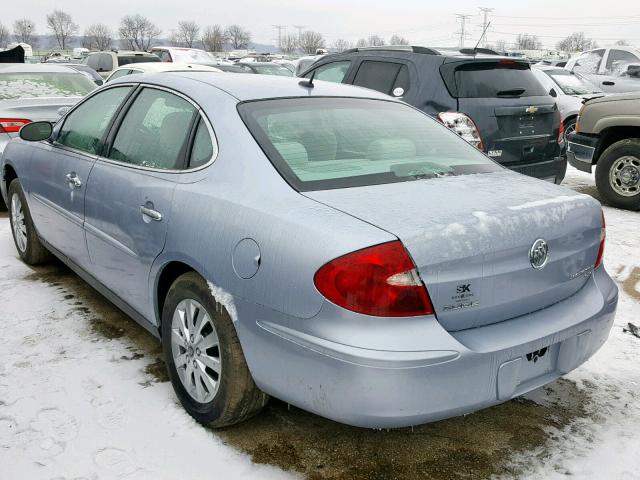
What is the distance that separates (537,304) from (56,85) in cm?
719

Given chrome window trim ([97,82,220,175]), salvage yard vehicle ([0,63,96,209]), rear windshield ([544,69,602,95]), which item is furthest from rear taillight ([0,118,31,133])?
rear windshield ([544,69,602,95])

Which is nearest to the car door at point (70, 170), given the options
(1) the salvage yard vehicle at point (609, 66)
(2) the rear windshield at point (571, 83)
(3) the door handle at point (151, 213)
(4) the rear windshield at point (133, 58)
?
(3) the door handle at point (151, 213)

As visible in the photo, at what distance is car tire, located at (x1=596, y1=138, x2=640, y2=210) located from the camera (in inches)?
292

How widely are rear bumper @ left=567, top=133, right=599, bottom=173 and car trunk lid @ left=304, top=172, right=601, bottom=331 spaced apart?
557 cm

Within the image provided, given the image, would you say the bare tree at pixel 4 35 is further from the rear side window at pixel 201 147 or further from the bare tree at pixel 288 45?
the rear side window at pixel 201 147

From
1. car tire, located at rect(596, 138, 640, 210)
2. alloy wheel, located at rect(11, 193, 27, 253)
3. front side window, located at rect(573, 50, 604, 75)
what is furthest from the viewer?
front side window, located at rect(573, 50, 604, 75)

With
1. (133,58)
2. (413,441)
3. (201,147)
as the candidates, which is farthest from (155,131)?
(133,58)

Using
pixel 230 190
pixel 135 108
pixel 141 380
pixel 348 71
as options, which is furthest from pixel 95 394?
pixel 348 71

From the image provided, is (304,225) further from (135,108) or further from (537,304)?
(135,108)

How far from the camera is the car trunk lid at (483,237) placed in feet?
7.30

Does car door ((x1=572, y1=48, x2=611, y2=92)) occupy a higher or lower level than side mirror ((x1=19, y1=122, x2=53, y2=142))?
lower

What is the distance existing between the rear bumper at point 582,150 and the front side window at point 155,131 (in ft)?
19.9

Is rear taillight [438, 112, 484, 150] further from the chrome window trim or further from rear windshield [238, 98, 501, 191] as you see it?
the chrome window trim

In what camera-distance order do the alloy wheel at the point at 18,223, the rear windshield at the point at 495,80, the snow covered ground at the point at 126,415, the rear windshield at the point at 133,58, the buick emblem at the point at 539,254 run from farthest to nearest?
the rear windshield at the point at 133,58 < the rear windshield at the point at 495,80 < the alloy wheel at the point at 18,223 < the snow covered ground at the point at 126,415 < the buick emblem at the point at 539,254
